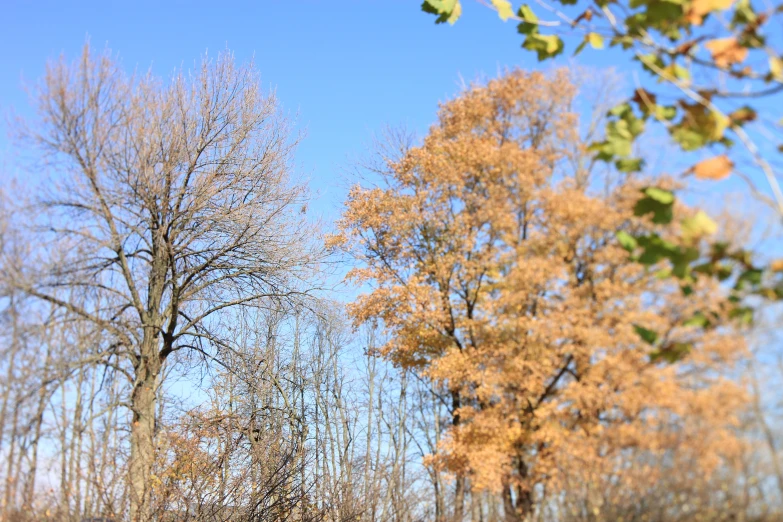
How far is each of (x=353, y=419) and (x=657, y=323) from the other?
9675 mm

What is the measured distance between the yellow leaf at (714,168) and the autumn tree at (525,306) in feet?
19.2

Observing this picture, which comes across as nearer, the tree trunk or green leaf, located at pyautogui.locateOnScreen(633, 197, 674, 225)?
green leaf, located at pyautogui.locateOnScreen(633, 197, 674, 225)

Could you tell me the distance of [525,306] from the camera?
12.0m

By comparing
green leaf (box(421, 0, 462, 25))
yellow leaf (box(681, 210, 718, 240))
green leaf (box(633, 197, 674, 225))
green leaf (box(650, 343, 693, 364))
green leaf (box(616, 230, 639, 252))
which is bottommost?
green leaf (box(650, 343, 693, 364))

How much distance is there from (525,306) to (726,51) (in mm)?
9530

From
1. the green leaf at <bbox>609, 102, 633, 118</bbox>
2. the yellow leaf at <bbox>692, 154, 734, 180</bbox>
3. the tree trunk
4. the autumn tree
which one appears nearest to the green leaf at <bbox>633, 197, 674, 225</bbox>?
the yellow leaf at <bbox>692, 154, 734, 180</bbox>

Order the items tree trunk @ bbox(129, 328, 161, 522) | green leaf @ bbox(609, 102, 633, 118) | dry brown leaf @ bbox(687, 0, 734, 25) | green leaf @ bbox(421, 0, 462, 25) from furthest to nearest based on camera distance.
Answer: tree trunk @ bbox(129, 328, 161, 522) → green leaf @ bbox(421, 0, 462, 25) → green leaf @ bbox(609, 102, 633, 118) → dry brown leaf @ bbox(687, 0, 734, 25)

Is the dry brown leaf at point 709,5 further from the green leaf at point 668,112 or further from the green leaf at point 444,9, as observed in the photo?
the green leaf at point 444,9

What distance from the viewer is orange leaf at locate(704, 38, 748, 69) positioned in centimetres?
273

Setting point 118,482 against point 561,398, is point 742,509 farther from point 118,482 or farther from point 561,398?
point 118,482

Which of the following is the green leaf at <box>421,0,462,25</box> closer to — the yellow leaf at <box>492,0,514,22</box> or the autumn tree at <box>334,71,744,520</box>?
the yellow leaf at <box>492,0,514,22</box>

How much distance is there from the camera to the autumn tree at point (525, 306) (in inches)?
376

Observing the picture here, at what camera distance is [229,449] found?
805 cm

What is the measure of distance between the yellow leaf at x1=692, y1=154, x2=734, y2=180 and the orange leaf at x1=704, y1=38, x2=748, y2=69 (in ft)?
1.50
